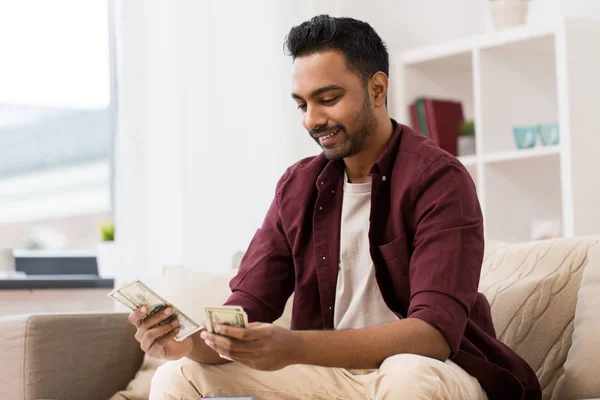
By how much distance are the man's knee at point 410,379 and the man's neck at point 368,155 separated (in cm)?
55

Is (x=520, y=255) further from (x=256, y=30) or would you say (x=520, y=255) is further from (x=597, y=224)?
(x=256, y=30)

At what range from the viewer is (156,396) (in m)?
1.85

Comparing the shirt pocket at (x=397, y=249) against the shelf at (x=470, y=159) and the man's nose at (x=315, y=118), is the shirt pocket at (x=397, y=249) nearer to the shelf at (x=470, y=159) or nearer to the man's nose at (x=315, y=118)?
the man's nose at (x=315, y=118)

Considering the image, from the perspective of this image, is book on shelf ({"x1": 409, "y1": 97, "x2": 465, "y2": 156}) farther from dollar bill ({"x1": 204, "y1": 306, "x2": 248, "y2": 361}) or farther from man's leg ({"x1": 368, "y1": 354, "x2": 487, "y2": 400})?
dollar bill ({"x1": 204, "y1": 306, "x2": 248, "y2": 361})

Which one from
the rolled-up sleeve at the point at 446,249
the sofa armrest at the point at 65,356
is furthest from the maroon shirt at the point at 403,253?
the sofa armrest at the point at 65,356

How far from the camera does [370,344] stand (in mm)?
1691

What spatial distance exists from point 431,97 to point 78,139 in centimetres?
152

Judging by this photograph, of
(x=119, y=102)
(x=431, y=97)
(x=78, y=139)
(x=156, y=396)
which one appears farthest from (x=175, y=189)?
(x=156, y=396)

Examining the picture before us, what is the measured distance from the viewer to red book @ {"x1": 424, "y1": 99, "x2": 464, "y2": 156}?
12.1 feet

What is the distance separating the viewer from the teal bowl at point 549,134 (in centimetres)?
329

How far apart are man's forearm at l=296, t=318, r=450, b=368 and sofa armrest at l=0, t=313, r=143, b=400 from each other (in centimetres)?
89

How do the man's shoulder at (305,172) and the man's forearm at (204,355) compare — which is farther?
the man's shoulder at (305,172)

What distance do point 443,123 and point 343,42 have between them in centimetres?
179

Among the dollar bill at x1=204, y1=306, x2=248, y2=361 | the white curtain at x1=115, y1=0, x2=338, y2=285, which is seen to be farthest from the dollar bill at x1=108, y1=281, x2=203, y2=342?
the white curtain at x1=115, y1=0, x2=338, y2=285
